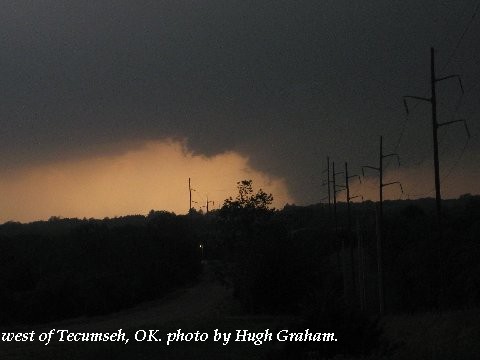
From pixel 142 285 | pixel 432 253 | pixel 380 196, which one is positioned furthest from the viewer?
pixel 142 285

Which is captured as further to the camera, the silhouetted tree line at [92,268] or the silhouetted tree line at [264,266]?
the silhouetted tree line at [92,268]

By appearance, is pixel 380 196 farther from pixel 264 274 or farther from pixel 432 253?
pixel 264 274

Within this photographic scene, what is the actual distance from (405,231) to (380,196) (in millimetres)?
18142

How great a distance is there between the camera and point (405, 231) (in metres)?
74.1

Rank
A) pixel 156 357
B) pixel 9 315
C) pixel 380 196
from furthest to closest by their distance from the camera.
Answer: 1. pixel 9 315
2. pixel 380 196
3. pixel 156 357

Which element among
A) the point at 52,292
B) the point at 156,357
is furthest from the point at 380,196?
the point at 52,292

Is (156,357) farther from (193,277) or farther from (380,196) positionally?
(193,277)

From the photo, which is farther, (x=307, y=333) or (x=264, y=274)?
(x=264, y=274)

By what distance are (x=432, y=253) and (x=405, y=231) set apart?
13.1 meters

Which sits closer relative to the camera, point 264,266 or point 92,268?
point 264,266

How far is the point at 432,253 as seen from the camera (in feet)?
200

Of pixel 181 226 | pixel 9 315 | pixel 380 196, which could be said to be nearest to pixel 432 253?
pixel 380 196

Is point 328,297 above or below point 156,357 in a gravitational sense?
above

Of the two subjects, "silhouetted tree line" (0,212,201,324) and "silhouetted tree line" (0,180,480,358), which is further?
"silhouetted tree line" (0,212,201,324)
